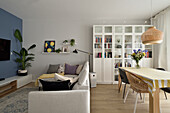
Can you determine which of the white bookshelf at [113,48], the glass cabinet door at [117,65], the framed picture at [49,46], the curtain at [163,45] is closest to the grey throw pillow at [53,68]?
the framed picture at [49,46]

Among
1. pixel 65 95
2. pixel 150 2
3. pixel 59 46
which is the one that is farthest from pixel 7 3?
pixel 150 2

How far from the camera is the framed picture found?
467 cm

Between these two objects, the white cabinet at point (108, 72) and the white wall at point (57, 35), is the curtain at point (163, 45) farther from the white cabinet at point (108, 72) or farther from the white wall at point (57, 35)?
the white cabinet at point (108, 72)

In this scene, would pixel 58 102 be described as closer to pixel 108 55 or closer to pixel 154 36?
pixel 154 36

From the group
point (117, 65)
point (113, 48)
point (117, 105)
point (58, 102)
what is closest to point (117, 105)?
point (117, 105)

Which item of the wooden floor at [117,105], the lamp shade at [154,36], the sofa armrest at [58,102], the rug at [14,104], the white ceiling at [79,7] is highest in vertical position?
the white ceiling at [79,7]

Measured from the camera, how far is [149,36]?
7.78 feet

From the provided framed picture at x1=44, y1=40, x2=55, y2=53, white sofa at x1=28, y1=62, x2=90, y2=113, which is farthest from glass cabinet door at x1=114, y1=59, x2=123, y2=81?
white sofa at x1=28, y1=62, x2=90, y2=113

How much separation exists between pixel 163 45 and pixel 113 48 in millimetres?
1810

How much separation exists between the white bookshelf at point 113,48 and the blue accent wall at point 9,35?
3340mm

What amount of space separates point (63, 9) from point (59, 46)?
5.41 feet

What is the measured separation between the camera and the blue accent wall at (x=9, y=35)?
3.63 metres

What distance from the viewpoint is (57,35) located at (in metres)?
4.71

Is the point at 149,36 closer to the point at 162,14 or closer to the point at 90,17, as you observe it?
the point at 162,14
